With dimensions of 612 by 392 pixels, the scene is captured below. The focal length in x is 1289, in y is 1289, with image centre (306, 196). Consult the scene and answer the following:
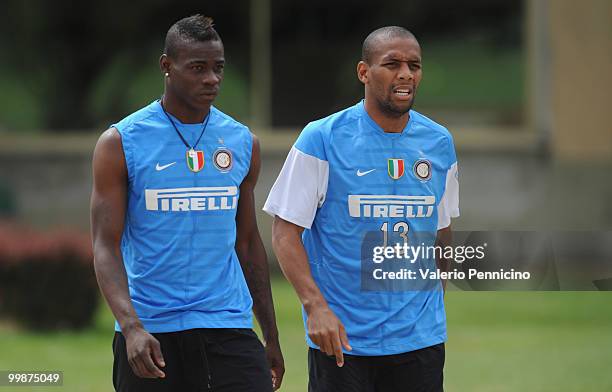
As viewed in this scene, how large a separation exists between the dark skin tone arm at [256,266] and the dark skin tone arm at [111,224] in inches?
23.4

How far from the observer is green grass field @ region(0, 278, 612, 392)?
1095 cm

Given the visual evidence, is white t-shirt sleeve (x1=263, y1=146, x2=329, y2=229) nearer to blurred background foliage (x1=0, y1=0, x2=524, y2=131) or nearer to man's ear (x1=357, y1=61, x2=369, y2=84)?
man's ear (x1=357, y1=61, x2=369, y2=84)

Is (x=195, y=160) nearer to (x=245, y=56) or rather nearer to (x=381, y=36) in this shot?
(x=381, y=36)

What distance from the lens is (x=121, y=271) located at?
207 inches

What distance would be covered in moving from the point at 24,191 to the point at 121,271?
13.0m

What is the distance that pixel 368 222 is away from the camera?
17.9 ft

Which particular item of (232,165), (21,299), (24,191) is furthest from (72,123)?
(232,165)

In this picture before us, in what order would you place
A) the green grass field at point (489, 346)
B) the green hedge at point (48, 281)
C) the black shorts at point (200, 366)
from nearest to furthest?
the black shorts at point (200, 366) → the green grass field at point (489, 346) → the green hedge at point (48, 281)

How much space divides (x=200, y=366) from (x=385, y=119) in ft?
4.32

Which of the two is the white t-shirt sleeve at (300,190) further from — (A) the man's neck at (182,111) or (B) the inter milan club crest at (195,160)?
(A) the man's neck at (182,111)

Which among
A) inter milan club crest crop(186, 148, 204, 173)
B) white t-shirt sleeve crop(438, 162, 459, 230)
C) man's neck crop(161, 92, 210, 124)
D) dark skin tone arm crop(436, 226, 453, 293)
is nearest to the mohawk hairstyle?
man's neck crop(161, 92, 210, 124)

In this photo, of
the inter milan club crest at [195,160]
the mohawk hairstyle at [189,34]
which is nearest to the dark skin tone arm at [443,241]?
the inter milan club crest at [195,160]

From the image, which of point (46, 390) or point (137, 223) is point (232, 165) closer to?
point (137, 223)

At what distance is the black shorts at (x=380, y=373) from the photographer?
5402mm
